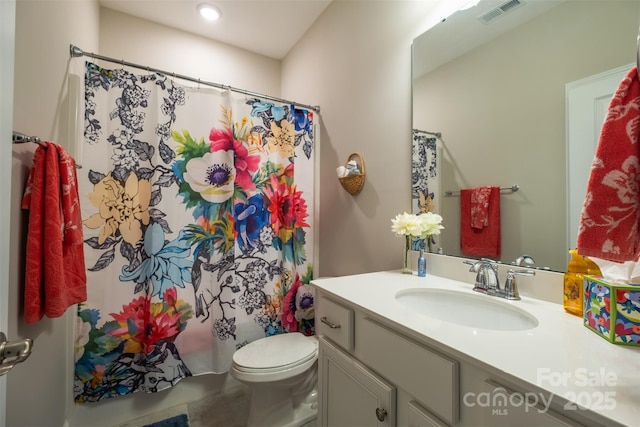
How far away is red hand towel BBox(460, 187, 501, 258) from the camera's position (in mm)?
1001

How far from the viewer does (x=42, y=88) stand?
104 cm

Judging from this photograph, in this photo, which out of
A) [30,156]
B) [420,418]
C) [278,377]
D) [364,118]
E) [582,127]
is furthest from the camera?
[364,118]

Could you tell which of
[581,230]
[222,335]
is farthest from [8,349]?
[222,335]

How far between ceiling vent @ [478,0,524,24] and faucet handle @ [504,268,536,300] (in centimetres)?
94

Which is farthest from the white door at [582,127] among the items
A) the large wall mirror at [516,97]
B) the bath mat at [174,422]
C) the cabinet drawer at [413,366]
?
the bath mat at [174,422]

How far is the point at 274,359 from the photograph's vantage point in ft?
4.42

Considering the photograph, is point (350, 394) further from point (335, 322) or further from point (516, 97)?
point (516, 97)

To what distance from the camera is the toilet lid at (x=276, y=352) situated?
1.32m

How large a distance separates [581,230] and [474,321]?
0.52 meters

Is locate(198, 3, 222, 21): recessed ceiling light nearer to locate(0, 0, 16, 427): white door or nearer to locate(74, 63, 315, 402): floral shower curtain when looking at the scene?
locate(74, 63, 315, 402): floral shower curtain

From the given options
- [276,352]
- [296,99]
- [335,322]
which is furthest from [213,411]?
[296,99]

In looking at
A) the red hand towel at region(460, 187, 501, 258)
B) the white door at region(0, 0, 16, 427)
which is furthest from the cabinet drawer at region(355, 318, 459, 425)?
the white door at region(0, 0, 16, 427)

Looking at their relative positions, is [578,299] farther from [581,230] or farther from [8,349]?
[8,349]

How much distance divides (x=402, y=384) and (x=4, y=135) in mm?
1059
